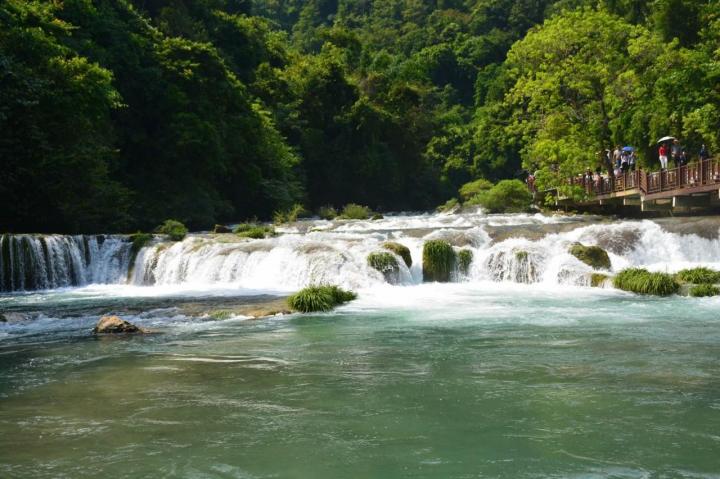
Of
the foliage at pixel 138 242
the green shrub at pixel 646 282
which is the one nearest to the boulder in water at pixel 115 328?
the green shrub at pixel 646 282

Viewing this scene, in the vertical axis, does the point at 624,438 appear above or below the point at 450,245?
below

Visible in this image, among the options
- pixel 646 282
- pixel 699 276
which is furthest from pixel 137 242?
pixel 699 276

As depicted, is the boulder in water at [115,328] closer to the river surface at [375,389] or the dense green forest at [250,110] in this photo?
the river surface at [375,389]

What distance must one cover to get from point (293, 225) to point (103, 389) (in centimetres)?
2929

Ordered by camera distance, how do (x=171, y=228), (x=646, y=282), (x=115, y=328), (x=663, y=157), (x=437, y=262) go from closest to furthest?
1. (x=115, y=328)
2. (x=646, y=282)
3. (x=437, y=262)
4. (x=663, y=157)
5. (x=171, y=228)

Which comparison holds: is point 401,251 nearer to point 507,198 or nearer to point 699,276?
point 699,276

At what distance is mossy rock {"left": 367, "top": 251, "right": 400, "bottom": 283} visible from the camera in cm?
2233

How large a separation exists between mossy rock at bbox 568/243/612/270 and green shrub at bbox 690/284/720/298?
14.4ft

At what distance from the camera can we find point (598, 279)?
818 inches

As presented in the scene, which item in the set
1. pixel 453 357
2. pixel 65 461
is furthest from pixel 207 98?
pixel 65 461

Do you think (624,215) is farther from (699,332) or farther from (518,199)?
(699,332)

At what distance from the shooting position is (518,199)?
4912 centimetres

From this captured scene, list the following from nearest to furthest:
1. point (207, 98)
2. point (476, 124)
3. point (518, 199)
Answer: point (207, 98) < point (518, 199) < point (476, 124)

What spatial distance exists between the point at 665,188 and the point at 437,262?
35.1 ft
